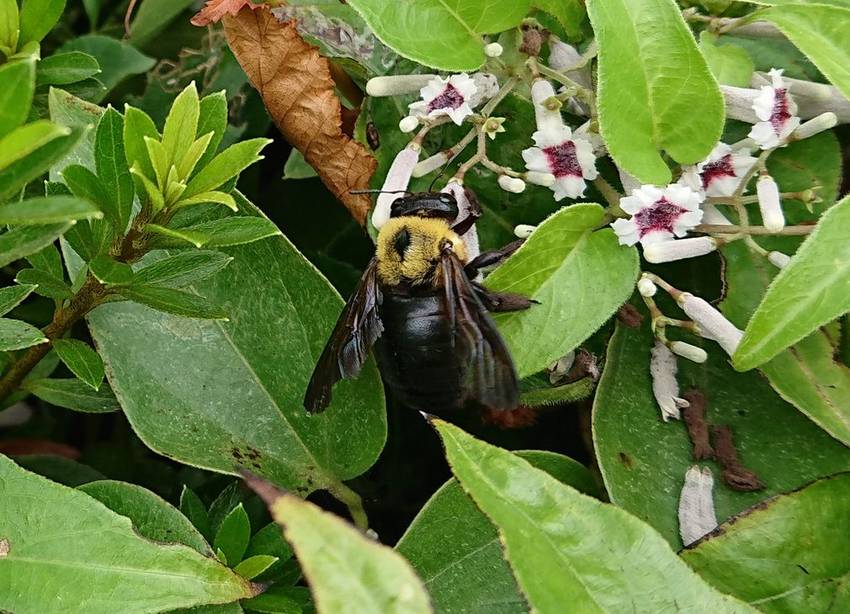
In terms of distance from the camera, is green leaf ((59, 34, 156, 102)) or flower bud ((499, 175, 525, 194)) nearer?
flower bud ((499, 175, 525, 194))

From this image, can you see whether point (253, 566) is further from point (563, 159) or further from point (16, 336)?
point (563, 159)

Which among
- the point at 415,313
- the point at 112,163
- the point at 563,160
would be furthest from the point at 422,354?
the point at 112,163

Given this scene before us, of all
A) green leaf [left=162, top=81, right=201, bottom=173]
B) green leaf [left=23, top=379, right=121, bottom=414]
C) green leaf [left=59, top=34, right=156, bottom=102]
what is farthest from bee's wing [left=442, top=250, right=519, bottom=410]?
green leaf [left=59, top=34, right=156, bottom=102]

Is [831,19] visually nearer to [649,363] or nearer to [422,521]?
[649,363]

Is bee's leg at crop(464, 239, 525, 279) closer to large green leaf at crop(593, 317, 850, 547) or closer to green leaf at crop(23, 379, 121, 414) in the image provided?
large green leaf at crop(593, 317, 850, 547)

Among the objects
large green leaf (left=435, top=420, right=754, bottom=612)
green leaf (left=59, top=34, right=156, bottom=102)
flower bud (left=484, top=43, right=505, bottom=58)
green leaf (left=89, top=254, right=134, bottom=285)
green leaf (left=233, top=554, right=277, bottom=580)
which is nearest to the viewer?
large green leaf (left=435, top=420, right=754, bottom=612)
